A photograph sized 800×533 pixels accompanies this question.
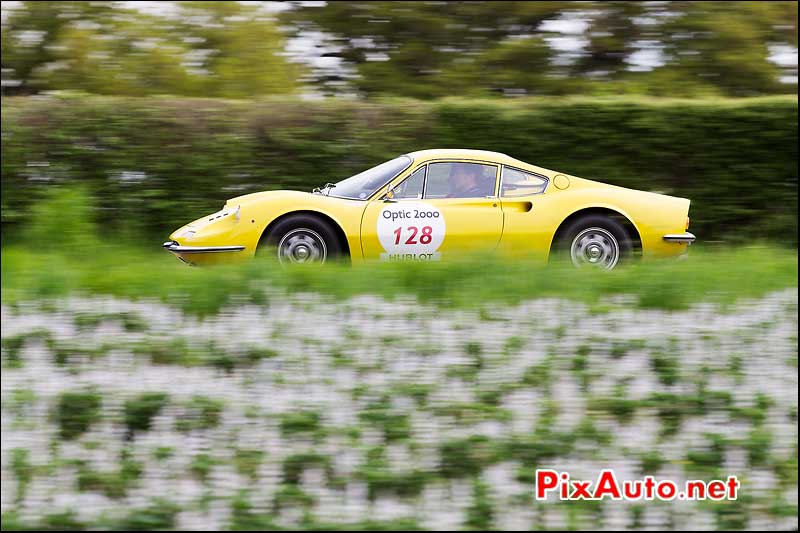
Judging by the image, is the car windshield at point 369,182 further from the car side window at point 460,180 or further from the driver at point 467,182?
the driver at point 467,182

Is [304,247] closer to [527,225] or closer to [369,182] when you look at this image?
[369,182]

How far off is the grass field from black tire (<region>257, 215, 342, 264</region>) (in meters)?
0.60

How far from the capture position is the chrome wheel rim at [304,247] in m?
8.52

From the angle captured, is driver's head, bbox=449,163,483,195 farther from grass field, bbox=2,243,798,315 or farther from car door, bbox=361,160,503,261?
grass field, bbox=2,243,798,315

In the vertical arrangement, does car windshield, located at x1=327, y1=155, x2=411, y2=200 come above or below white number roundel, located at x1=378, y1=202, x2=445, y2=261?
above

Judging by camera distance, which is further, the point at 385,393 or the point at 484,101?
the point at 484,101

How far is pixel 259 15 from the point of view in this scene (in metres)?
14.5

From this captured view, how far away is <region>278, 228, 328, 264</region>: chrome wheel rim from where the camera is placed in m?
8.52

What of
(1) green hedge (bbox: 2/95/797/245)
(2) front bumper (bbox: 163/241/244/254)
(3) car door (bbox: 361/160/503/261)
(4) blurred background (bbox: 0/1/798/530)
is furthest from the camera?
(1) green hedge (bbox: 2/95/797/245)

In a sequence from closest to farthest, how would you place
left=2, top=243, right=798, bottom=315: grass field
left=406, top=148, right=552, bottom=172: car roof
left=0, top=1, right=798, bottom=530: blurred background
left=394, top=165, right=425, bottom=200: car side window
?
1. left=0, top=1, right=798, bottom=530: blurred background
2. left=2, top=243, right=798, bottom=315: grass field
3. left=394, top=165, right=425, bottom=200: car side window
4. left=406, top=148, right=552, bottom=172: car roof

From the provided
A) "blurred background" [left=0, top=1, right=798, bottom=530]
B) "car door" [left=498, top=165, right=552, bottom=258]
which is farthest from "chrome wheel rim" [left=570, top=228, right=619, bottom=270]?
"blurred background" [left=0, top=1, right=798, bottom=530]

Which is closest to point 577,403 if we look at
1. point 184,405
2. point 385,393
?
point 385,393

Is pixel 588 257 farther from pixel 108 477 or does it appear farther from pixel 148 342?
pixel 108 477

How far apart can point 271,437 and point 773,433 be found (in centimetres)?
294
